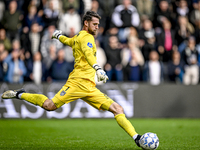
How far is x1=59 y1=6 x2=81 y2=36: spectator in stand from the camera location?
46.2 ft

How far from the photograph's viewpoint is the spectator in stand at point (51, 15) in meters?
14.5

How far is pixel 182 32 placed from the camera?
14.2 meters

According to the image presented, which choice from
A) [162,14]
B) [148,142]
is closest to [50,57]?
[162,14]

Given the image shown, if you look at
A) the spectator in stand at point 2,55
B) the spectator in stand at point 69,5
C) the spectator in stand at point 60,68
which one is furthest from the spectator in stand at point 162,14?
the spectator in stand at point 2,55

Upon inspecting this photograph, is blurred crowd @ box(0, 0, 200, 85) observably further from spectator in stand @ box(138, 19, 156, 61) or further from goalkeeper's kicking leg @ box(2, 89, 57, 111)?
goalkeeper's kicking leg @ box(2, 89, 57, 111)

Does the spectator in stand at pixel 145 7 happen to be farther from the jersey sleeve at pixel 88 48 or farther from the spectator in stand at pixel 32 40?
the jersey sleeve at pixel 88 48

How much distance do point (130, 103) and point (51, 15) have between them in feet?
17.7

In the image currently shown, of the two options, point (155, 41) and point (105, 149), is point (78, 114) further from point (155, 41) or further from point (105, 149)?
point (105, 149)

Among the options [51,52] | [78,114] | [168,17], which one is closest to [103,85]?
[78,114]

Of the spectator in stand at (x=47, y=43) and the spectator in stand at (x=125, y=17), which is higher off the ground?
the spectator in stand at (x=125, y=17)

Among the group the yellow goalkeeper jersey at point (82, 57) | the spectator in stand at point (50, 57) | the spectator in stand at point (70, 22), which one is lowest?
the yellow goalkeeper jersey at point (82, 57)

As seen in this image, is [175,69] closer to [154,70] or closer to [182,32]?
[154,70]

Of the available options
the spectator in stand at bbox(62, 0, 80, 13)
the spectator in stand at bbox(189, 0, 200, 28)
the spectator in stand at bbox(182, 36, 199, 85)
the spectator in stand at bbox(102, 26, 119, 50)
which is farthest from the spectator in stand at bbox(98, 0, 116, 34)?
the spectator in stand at bbox(182, 36, 199, 85)

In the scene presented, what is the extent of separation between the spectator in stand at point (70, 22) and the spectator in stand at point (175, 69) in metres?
4.17
